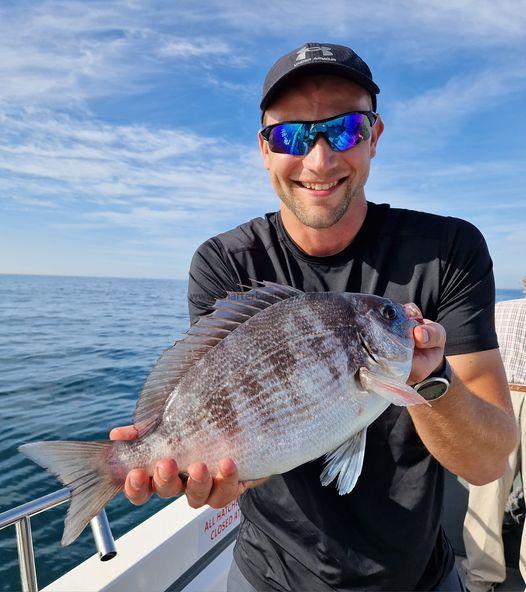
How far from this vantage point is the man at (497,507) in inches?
157

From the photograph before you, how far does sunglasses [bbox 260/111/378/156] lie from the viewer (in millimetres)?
2234

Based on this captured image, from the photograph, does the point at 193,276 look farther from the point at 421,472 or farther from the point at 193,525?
the point at 193,525

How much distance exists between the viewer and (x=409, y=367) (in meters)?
1.79

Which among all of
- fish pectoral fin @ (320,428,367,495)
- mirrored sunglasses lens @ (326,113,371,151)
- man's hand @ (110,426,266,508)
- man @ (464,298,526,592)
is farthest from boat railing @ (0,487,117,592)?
man @ (464,298,526,592)

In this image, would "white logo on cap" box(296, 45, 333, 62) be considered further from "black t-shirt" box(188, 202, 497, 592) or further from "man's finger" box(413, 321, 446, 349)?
"man's finger" box(413, 321, 446, 349)

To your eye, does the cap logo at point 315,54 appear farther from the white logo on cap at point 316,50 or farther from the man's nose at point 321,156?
the man's nose at point 321,156

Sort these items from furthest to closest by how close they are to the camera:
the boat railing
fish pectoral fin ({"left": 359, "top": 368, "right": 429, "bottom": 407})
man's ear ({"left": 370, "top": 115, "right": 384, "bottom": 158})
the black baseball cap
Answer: man's ear ({"left": 370, "top": 115, "right": 384, "bottom": 158}) → the boat railing → the black baseball cap → fish pectoral fin ({"left": 359, "top": 368, "right": 429, "bottom": 407})

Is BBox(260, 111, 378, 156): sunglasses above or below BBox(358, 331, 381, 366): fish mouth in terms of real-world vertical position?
above

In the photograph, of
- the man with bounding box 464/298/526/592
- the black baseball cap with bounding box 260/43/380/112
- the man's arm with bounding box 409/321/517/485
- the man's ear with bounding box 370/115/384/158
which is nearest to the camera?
the man's arm with bounding box 409/321/517/485

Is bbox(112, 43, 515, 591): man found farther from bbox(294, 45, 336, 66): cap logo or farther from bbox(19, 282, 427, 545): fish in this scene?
bbox(19, 282, 427, 545): fish

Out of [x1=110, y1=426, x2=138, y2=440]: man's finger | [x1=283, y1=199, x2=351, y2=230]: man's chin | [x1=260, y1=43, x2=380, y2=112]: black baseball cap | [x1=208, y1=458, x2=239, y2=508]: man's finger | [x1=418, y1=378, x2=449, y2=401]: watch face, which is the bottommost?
[x1=208, y1=458, x2=239, y2=508]: man's finger

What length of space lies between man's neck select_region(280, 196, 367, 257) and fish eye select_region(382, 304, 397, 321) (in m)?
0.49

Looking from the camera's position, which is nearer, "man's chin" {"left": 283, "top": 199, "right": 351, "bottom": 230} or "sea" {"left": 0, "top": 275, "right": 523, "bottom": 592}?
"man's chin" {"left": 283, "top": 199, "right": 351, "bottom": 230}

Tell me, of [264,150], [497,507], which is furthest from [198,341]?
[497,507]
